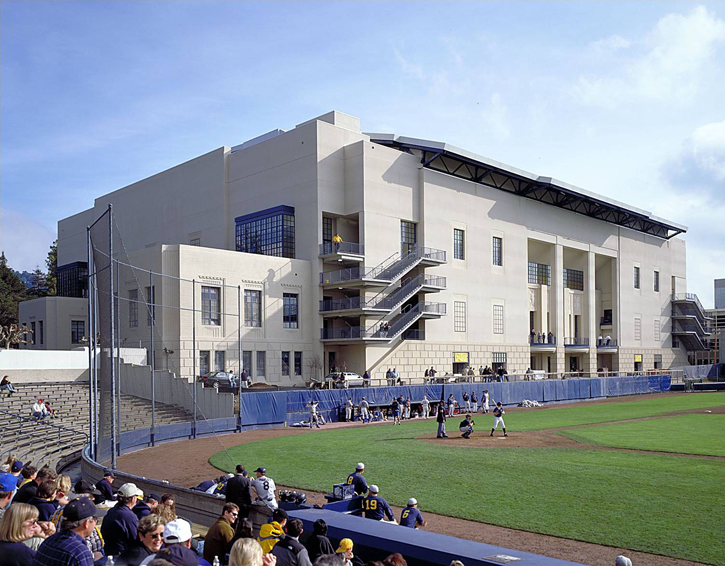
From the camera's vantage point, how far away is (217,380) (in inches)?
1777

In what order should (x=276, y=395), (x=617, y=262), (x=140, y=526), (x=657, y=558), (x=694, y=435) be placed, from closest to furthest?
1. (x=140, y=526)
2. (x=657, y=558)
3. (x=694, y=435)
4. (x=276, y=395)
5. (x=617, y=262)


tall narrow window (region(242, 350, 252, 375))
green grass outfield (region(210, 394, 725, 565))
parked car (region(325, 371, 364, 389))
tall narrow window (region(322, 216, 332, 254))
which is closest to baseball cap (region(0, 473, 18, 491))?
green grass outfield (region(210, 394, 725, 565))

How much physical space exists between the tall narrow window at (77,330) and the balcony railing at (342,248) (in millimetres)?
24886

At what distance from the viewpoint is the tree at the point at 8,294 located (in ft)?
288

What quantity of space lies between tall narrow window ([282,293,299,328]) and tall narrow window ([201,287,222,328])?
6.31 metres

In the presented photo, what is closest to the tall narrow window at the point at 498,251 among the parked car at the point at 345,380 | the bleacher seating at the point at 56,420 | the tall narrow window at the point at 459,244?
the tall narrow window at the point at 459,244

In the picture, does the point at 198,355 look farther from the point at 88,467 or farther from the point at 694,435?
the point at 694,435

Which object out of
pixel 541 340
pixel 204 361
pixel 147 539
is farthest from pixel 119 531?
pixel 541 340

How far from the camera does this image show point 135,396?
41.6m

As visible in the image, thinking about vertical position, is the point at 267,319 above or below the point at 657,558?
above

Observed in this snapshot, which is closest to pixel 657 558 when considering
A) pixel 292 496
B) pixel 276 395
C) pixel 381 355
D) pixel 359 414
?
pixel 292 496

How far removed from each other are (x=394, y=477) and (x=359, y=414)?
2304 cm

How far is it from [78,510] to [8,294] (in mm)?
96301

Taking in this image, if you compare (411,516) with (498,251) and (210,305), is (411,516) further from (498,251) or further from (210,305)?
(498,251)
